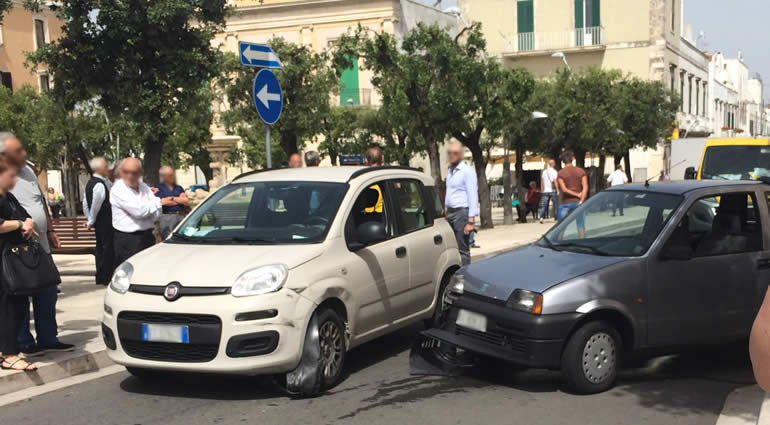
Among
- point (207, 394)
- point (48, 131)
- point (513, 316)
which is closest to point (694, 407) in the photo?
point (513, 316)

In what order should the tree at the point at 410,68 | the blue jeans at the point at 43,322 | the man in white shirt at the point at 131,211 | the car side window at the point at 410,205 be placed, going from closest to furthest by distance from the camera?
the blue jeans at the point at 43,322 → the car side window at the point at 410,205 → the man in white shirt at the point at 131,211 → the tree at the point at 410,68

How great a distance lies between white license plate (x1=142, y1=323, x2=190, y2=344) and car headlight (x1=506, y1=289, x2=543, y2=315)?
2318 mm

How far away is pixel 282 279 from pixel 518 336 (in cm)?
173

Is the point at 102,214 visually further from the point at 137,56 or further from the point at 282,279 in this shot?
the point at 282,279

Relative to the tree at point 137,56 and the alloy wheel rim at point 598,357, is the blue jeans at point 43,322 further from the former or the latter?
the tree at point 137,56

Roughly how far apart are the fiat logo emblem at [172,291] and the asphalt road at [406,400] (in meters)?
0.80

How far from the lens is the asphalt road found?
5.30 m

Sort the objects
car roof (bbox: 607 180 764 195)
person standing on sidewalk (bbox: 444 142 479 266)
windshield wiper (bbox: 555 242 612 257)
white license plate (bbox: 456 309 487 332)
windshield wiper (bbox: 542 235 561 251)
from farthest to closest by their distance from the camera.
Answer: person standing on sidewalk (bbox: 444 142 479 266), windshield wiper (bbox: 542 235 561 251), car roof (bbox: 607 180 764 195), windshield wiper (bbox: 555 242 612 257), white license plate (bbox: 456 309 487 332)

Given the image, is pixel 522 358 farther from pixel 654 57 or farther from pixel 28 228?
pixel 654 57

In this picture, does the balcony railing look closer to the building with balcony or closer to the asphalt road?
the building with balcony

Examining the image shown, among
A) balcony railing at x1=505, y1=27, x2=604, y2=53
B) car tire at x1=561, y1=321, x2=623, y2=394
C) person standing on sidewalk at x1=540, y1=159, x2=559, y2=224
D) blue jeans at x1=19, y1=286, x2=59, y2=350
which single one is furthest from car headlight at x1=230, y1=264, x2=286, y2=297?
balcony railing at x1=505, y1=27, x2=604, y2=53

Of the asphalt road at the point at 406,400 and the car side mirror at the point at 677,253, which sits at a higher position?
the car side mirror at the point at 677,253

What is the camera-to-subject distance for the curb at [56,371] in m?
6.19

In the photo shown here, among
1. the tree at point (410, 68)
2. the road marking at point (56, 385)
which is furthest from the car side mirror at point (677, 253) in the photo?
the tree at point (410, 68)
